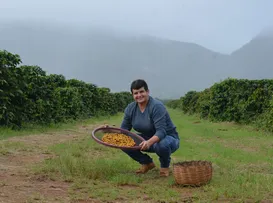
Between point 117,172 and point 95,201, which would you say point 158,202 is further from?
point 117,172

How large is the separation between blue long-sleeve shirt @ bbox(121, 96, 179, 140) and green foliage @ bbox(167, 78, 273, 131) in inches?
342

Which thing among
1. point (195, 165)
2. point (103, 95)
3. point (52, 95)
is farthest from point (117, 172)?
point (103, 95)

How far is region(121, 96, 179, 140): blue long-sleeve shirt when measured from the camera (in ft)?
17.4

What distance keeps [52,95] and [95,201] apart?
1115cm

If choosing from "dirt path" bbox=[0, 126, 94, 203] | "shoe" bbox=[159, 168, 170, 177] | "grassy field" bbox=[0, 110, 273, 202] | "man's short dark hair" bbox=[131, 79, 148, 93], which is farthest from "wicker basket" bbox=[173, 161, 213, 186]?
"dirt path" bbox=[0, 126, 94, 203]

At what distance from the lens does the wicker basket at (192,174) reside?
4.77 m

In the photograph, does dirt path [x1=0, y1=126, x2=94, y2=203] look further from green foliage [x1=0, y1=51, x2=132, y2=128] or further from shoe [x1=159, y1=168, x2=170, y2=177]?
green foliage [x1=0, y1=51, x2=132, y2=128]

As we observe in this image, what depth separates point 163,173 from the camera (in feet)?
18.1

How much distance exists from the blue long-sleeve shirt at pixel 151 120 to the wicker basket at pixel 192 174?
2.07ft

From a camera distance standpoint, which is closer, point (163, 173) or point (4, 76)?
point (163, 173)

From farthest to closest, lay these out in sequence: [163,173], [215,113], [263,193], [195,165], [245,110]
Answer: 1. [215,113]
2. [245,110]
3. [163,173]
4. [195,165]
5. [263,193]

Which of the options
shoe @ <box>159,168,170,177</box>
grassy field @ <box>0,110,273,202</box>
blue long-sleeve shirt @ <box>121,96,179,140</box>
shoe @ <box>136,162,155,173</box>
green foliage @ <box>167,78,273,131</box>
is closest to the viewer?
grassy field @ <box>0,110,273,202</box>

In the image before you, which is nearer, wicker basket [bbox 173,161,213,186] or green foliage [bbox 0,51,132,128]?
wicker basket [bbox 173,161,213,186]

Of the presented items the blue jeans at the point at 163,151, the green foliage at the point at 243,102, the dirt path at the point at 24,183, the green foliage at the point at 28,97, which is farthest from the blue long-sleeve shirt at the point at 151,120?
the green foliage at the point at 243,102
